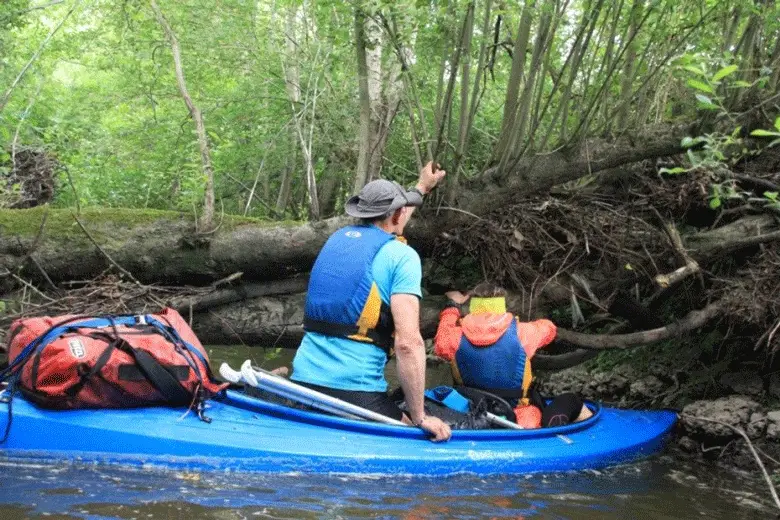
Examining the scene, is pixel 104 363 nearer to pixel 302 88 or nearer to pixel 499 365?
pixel 499 365

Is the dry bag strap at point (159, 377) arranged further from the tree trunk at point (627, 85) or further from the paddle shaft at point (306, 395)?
the tree trunk at point (627, 85)

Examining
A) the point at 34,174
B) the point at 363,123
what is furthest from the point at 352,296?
the point at 34,174

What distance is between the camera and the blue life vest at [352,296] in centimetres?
440

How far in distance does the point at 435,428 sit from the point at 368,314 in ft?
2.62

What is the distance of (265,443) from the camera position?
4254 mm

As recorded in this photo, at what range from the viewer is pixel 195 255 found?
6176 mm

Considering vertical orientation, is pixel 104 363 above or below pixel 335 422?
above

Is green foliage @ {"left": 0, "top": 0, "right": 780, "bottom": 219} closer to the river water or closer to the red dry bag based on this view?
the red dry bag

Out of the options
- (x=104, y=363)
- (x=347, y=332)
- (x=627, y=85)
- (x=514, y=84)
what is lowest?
(x=104, y=363)

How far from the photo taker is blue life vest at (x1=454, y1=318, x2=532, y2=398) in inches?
207

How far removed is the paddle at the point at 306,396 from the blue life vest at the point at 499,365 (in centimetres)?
89

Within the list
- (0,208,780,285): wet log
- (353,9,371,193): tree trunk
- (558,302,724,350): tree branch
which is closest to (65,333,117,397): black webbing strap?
(0,208,780,285): wet log

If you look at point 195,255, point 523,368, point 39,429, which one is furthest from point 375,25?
point 39,429

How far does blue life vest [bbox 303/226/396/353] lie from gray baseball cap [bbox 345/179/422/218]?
0.39 feet
